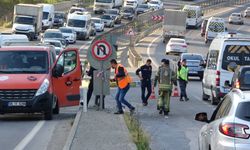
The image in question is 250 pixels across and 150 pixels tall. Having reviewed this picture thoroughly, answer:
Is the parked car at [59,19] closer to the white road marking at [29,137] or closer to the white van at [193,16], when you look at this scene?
the white van at [193,16]

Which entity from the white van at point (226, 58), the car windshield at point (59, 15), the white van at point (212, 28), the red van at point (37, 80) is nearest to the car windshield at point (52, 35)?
the white van at point (212, 28)

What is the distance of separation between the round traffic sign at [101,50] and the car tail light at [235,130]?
13494mm

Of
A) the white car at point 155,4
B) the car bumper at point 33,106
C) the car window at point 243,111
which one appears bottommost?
the white car at point 155,4

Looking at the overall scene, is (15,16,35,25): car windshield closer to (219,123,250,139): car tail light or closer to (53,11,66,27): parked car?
(53,11,66,27): parked car

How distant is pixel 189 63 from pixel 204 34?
41.2 m

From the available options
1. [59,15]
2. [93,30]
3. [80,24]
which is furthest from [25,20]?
[59,15]

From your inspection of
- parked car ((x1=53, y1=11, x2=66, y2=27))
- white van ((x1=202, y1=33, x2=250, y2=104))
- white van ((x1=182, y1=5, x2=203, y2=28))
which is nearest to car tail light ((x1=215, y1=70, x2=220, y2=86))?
white van ((x1=202, y1=33, x2=250, y2=104))

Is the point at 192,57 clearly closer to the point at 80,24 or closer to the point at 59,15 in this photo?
the point at 80,24

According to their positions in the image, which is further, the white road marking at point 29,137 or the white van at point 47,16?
the white van at point 47,16

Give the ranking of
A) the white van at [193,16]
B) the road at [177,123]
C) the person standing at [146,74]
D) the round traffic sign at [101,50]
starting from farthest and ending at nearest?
the white van at [193,16] < the person standing at [146,74] < the round traffic sign at [101,50] < the road at [177,123]

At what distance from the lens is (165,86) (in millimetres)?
24391

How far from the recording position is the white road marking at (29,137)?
57.0ft

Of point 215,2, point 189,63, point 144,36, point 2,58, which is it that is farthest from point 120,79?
point 215,2

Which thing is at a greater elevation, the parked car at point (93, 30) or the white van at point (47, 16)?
the white van at point (47, 16)
